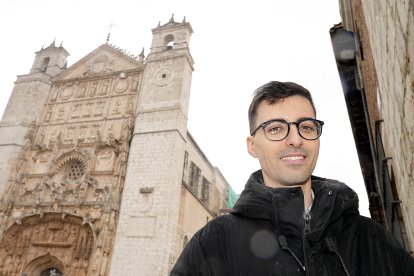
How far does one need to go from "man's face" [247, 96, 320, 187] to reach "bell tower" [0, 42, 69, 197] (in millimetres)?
18697

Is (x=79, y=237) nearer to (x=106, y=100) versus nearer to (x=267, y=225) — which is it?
(x=106, y=100)

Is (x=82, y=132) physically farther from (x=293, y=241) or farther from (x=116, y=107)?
(x=293, y=241)

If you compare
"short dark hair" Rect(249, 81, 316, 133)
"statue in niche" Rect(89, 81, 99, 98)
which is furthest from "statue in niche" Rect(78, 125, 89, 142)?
"short dark hair" Rect(249, 81, 316, 133)

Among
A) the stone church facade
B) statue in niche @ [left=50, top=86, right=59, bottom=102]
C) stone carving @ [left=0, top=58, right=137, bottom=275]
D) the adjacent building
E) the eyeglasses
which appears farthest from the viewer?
statue in niche @ [left=50, top=86, right=59, bottom=102]

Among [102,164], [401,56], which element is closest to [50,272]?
[102,164]

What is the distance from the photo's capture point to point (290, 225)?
135 centimetres

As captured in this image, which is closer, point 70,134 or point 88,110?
point 70,134

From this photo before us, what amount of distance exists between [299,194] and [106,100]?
1888cm

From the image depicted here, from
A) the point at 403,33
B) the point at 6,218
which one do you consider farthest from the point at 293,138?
the point at 6,218

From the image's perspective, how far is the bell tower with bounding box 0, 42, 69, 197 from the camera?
18.0 m

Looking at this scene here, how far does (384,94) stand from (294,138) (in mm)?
1698

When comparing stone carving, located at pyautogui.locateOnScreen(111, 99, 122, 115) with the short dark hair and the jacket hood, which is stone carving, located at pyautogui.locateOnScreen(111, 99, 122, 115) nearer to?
the short dark hair

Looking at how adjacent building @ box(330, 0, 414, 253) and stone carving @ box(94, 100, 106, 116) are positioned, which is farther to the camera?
stone carving @ box(94, 100, 106, 116)

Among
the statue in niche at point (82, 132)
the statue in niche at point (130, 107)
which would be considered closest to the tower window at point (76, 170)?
the statue in niche at point (82, 132)
